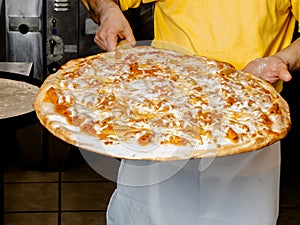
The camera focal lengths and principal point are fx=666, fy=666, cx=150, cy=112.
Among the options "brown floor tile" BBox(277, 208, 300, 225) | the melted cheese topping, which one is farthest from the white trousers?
"brown floor tile" BBox(277, 208, 300, 225)

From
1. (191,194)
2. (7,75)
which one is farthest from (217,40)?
(7,75)

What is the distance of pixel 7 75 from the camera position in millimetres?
2543

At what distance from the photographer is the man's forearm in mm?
2008

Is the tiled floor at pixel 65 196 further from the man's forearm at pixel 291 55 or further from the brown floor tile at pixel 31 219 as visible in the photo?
the man's forearm at pixel 291 55

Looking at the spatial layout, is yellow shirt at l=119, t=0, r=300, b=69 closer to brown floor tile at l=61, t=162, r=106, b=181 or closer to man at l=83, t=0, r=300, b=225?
man at l=83, t=0, r=300, b=225

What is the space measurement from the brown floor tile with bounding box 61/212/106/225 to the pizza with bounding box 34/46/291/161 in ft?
4.62

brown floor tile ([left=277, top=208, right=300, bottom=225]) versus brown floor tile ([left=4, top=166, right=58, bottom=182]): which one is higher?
brown floor tile ([left=277, top=208, right=300, bottom=225])

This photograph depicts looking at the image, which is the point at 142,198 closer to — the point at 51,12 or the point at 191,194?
the point at 191,194

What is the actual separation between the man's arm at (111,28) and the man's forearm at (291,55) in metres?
0.49

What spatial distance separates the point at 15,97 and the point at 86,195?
4.45 feet

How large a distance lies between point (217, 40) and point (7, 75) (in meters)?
0.89

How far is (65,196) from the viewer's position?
3566 millimetres

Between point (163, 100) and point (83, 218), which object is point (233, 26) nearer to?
point (163, 100)

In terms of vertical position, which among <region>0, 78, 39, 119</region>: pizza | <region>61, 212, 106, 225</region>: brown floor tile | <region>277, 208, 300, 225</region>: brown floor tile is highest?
<region>0, 78, 39, 119</region>: pizza
